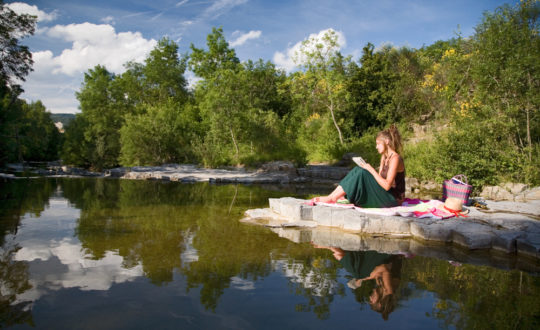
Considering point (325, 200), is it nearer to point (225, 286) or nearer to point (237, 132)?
point (225, 286)

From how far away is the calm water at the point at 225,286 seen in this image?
276 centimetres

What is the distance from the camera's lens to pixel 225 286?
135 inches

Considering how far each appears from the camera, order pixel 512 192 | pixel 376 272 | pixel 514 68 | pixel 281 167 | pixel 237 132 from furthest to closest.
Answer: pixel 237 132 → pixel 281 167 → pixel 514 68 → pixel 512 192 → pixel 376 272

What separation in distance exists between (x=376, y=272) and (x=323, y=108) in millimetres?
24654

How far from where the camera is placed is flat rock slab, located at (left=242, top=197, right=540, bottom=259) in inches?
192

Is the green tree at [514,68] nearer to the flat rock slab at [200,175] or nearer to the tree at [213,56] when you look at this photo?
the flat rock slab at [200,175]

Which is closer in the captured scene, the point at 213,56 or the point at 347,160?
the point at 347,160

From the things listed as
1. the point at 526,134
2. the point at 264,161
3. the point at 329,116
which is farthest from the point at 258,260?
the point at 329,116

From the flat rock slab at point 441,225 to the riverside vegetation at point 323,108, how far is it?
4092 millimetres

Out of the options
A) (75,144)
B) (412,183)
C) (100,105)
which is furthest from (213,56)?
(412,183)

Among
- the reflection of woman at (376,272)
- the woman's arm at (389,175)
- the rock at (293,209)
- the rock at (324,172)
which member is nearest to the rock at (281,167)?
the rock at (324,172)

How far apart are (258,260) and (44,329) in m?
2.36

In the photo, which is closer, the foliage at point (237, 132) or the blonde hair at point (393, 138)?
the blonde hair at point (393, 138)

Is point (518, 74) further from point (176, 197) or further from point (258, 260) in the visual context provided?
point (176, 197)
